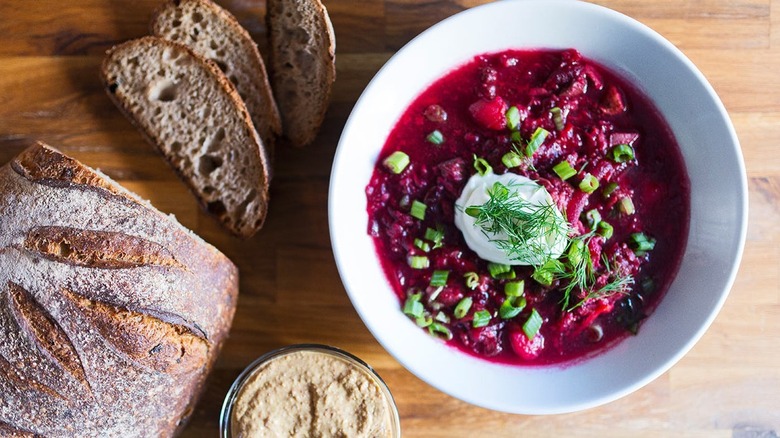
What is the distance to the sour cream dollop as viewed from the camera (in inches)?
130

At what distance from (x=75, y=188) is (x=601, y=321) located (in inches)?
100

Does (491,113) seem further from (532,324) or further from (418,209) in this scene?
(532,324)

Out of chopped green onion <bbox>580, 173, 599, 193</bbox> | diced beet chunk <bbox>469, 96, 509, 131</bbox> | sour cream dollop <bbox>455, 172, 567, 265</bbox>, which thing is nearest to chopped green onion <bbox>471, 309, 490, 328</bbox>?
sour cream dollop <bbox>455, 172, 567, 265</bbox>

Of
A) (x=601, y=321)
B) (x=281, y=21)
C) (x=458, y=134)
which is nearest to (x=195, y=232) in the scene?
(x=281, y=21)

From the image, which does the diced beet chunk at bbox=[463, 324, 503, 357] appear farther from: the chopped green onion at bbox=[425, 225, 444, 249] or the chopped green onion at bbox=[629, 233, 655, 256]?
the chopped green onion at bbox=[629, 233, 655, 256]

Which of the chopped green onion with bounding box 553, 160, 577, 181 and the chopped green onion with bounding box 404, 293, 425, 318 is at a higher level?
the chopped green onion with bounding box 553, 160, 577, 181

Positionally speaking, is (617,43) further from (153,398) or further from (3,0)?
(3,0)

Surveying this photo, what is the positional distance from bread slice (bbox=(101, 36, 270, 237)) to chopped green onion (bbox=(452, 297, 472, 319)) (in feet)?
3.57

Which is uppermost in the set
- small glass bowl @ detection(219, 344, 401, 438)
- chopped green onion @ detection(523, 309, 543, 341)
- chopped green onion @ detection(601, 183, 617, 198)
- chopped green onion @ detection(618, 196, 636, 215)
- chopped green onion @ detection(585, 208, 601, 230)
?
chopped green onion @ detection(601, 183, 617, 198)

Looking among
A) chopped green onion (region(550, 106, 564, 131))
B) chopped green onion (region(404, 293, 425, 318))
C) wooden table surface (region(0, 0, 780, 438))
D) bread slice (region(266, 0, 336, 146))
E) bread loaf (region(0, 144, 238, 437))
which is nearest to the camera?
bread loaf (region(0, 144, 238, 437))

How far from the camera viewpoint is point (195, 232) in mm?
3859

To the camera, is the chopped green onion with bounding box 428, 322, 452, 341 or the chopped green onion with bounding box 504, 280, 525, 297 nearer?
the chopped green onion with bounding box 504, 280, 525, 297

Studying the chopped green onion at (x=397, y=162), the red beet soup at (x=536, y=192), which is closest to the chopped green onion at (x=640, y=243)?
the red beet soup at (x=536, y=192)

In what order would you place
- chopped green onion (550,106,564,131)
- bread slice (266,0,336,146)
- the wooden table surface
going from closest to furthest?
chopped green onion (550,106,564,131) < bread slice (266,0,336,146) < the wooden table surface
